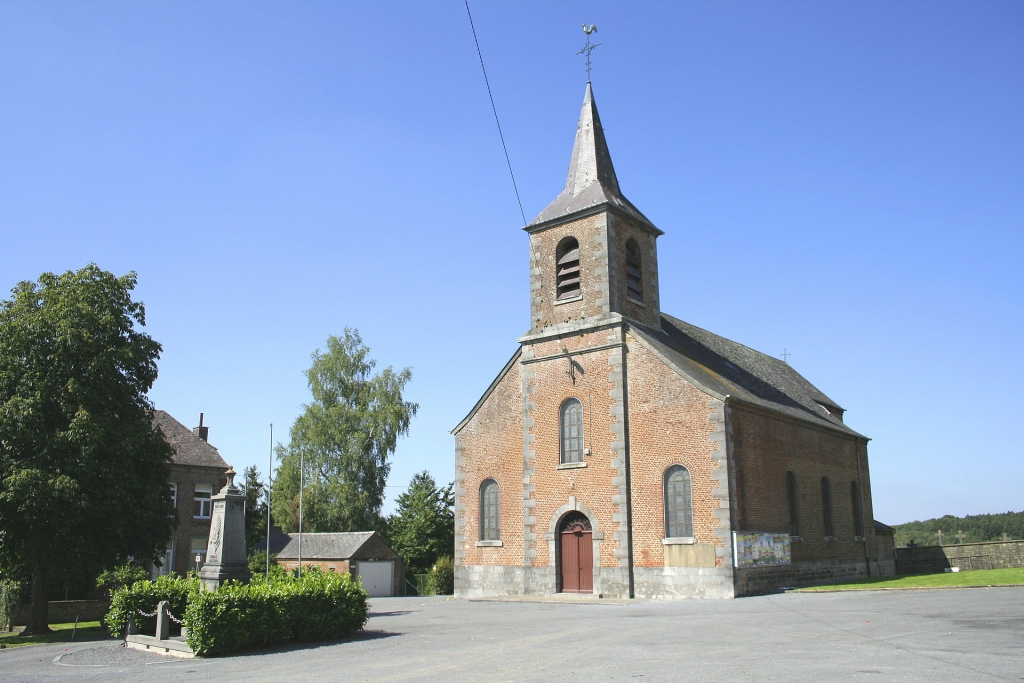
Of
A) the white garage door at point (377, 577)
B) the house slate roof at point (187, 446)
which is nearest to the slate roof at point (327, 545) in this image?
the white garage door at point (377, 577)

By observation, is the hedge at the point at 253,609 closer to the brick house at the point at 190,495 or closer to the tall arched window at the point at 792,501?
the tall arched window at the point at 792,501

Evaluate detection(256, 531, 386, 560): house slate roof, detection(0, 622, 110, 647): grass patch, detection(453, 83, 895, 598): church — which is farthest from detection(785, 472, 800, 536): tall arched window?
detection(256, 531, 386, 560): house slate roof

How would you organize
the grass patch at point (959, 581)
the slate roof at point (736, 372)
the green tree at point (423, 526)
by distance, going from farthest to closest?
the green tree at point (423, 526)
the slate roof at point (736, 372)
the grass patch at point (959, 581)

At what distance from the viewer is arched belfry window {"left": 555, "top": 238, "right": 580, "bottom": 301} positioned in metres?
27.0

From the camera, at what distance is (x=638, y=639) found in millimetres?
12914

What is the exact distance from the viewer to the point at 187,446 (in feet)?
132

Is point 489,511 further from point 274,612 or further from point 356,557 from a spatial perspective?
point 356,557

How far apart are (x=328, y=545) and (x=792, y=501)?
80.5 feet

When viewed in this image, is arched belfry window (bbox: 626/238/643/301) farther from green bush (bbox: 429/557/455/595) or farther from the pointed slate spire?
green bush (bbox: 429/557/455/595)

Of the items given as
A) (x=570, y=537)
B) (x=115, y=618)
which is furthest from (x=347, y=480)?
(x=115, y=618)

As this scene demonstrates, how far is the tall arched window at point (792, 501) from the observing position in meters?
25.5

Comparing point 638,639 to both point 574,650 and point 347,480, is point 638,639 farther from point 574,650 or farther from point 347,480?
point 347,480

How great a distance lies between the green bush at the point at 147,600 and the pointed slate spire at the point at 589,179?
16.7 meters

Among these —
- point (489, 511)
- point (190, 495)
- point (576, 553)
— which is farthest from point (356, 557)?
point (576, 553)
